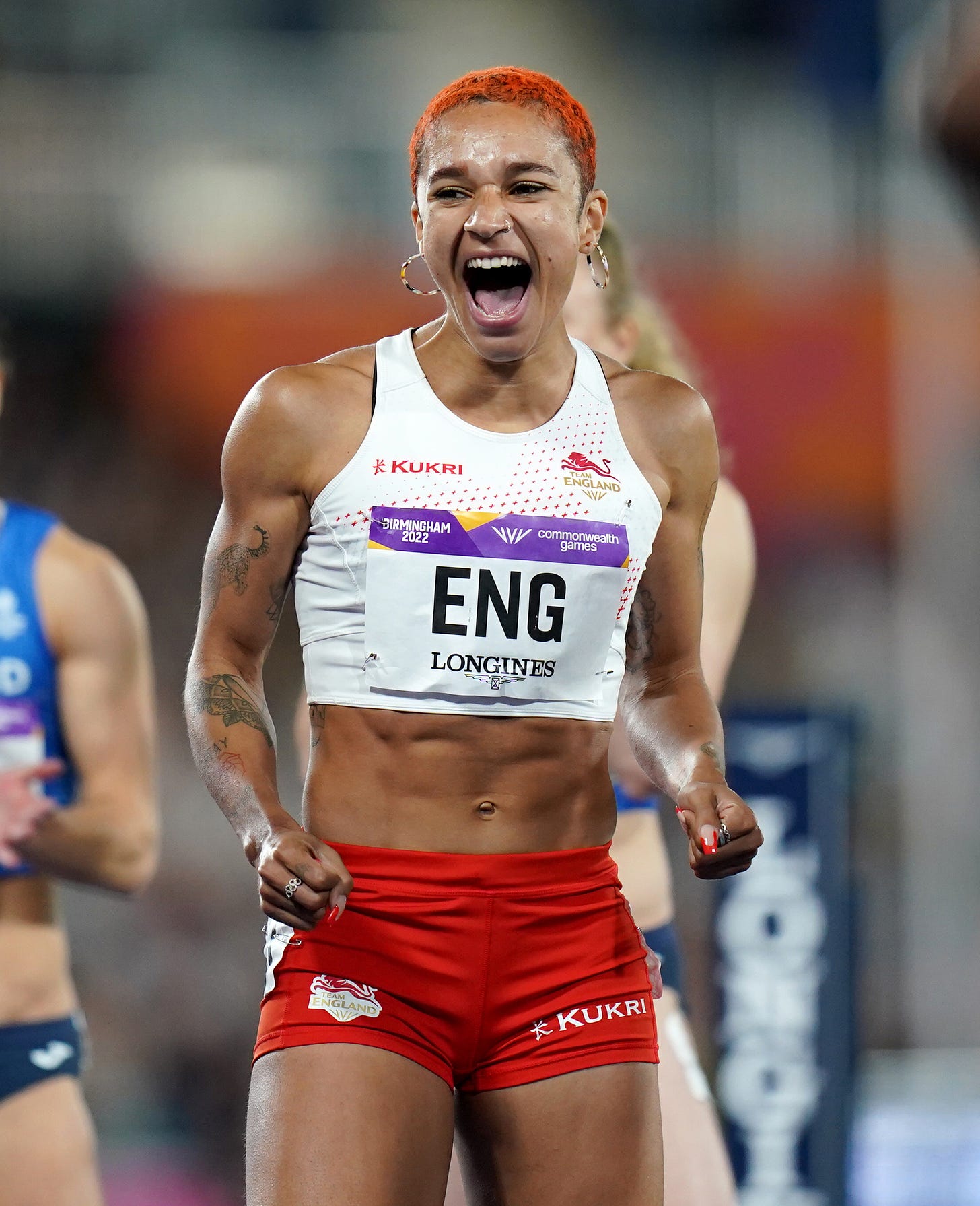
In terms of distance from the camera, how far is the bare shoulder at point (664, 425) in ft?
7.66

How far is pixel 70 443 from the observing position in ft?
13.9

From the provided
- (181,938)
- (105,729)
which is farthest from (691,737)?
(181,938)

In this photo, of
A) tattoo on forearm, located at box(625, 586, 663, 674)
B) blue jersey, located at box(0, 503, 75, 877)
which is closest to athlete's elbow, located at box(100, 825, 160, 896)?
blue jersey, located at box(0, 503, 75, 877)

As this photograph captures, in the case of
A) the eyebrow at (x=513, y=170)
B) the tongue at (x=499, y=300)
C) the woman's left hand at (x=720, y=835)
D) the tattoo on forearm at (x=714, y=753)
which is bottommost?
the woman's left hand at (x=720, y=835)

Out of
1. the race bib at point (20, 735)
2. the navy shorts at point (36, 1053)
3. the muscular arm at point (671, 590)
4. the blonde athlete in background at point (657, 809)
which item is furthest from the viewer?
the race bib at point (20, 735)

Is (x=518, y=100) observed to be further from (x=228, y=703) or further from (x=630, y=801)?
(x=630, y=801)

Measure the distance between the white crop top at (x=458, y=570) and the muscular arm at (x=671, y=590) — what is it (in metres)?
0.13

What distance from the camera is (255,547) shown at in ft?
7.13

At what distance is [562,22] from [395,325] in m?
1.18

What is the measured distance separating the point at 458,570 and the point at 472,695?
0.18 m

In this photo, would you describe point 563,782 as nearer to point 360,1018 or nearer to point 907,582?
point 360,1018

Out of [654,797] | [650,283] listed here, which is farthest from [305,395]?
[650,283]

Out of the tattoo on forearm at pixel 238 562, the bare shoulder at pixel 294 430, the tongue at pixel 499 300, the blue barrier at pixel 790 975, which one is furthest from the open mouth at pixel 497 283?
the blue barrier at pixel 790 975

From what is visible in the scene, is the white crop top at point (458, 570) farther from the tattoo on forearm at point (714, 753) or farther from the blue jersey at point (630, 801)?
the blue jersey at point (630, 801)
